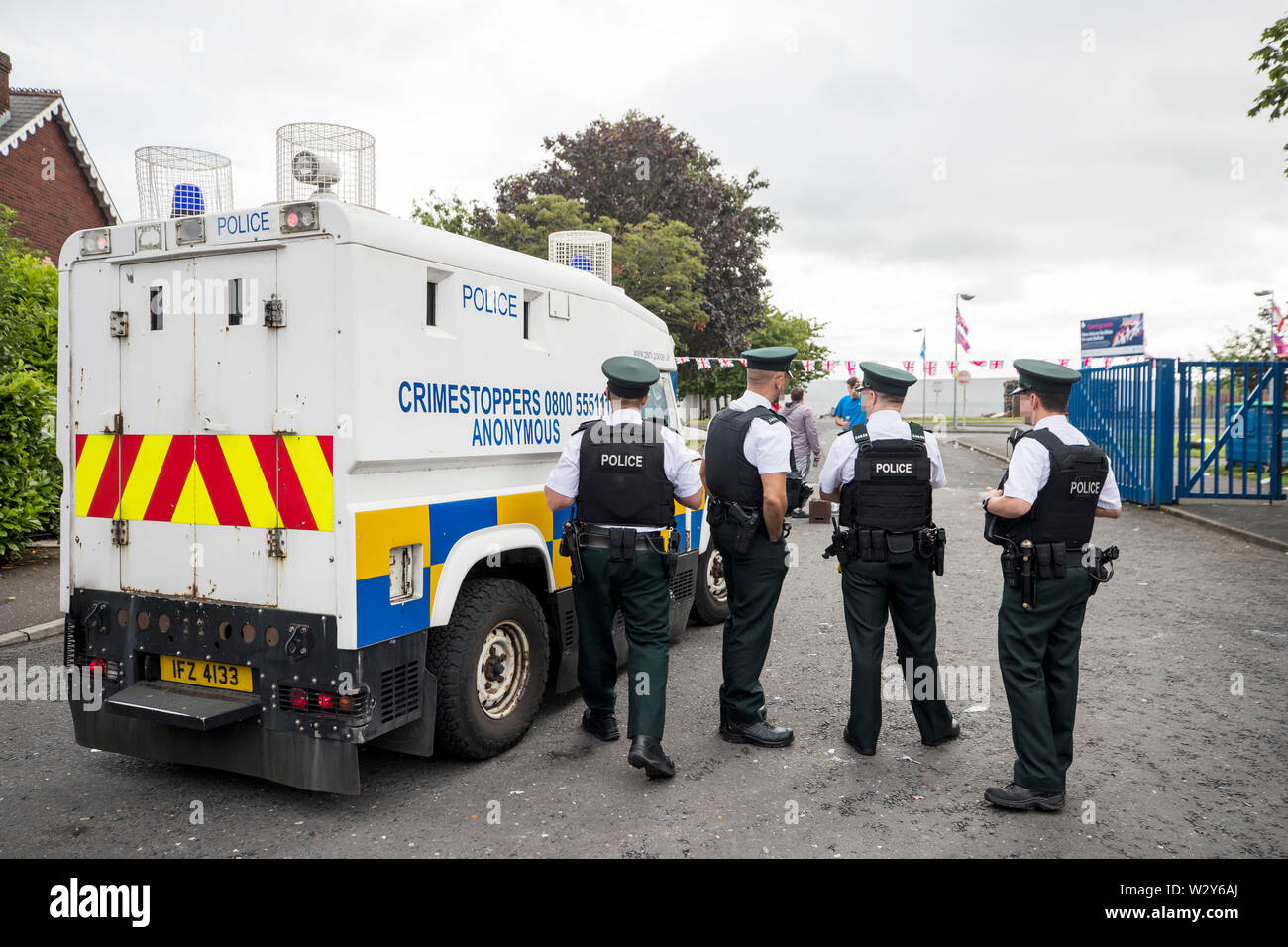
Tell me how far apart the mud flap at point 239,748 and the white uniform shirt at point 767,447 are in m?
2.26

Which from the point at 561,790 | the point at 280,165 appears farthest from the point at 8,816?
the point at 280,165

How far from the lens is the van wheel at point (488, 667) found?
4145 mm

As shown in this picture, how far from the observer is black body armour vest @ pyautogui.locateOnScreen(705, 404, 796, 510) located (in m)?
4.59

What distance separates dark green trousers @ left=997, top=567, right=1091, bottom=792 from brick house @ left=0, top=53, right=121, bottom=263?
22189 mm

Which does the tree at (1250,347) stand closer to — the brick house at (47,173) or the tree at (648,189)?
the tree at (648,189)

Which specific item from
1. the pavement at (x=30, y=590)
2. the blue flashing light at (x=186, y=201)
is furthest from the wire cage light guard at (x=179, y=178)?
the pavement at (x=30, y=590)

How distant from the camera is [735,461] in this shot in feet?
15.1

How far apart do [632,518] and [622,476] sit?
21 cm

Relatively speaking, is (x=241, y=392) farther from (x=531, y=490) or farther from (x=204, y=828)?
(x=204, y=828)

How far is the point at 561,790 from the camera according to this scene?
4105 millimetres

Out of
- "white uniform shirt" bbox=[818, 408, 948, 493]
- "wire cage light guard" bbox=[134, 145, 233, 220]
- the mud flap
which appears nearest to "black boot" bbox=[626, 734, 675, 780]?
the mud flap

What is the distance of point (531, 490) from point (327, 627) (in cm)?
142

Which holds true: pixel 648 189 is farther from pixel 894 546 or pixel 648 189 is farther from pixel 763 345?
pixel 894 546

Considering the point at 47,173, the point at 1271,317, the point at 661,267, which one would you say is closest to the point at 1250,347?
the point at 1271,317
